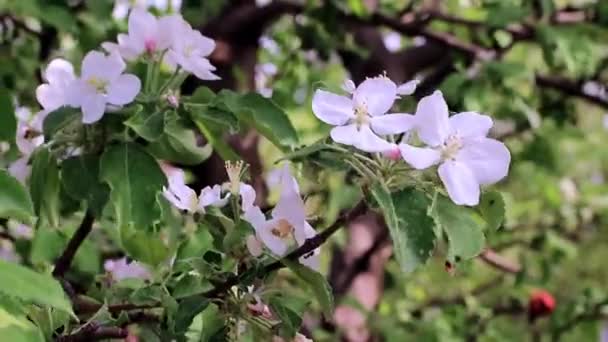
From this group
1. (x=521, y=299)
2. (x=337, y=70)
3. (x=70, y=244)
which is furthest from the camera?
(x=337, y=70)

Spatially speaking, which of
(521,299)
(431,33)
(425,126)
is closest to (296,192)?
(425,126)

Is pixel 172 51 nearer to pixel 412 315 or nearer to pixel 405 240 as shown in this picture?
A: pixel 405 240

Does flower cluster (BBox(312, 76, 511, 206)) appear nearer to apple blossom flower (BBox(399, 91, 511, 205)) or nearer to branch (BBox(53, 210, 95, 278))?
apple blossom flower (BBox(399, 91, 511, 205))

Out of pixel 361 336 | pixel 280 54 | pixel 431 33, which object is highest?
pixel 431 33

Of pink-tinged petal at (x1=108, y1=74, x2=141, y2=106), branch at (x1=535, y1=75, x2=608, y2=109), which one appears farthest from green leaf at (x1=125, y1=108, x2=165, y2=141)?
branch at (x1=535, y1=75, x2=608, y2=109)

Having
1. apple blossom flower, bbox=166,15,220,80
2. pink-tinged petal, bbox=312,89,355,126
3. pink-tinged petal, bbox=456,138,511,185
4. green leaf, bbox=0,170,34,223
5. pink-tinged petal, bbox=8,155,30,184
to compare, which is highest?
green leaf, bbox=0,170,34,223

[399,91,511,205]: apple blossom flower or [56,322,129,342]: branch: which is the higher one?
[399,91,511,205]: apple blossom flower

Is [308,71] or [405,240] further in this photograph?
[308,71]
